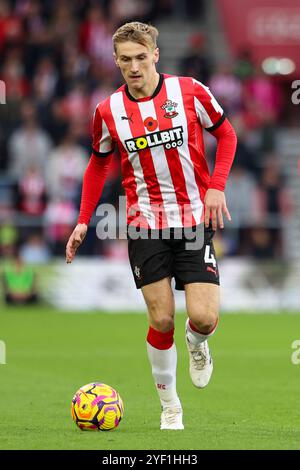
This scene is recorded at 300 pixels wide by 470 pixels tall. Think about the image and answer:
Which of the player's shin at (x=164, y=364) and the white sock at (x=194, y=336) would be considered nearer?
the player's shin at (x=164, y=364)

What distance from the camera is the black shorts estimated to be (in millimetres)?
7469

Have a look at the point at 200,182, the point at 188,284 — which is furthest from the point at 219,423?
the point at 200,182

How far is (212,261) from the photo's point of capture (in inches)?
297

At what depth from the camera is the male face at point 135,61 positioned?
7379 mm

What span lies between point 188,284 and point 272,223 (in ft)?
38.2

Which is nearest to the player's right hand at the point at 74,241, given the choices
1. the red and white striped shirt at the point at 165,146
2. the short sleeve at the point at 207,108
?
the red and white striped shirt at the point at 165,146

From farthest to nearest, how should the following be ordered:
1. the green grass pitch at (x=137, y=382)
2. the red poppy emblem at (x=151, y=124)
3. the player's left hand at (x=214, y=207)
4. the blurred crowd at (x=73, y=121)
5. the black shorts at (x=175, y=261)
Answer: the blurred crowd at (x=73, y=121)
the red poppy emblem at (x=151, y=124)
the black shorts at (x=175, y=261)
the player's left hand at (x=214, y=207)
the green grass pitch at (x=137, y=382)

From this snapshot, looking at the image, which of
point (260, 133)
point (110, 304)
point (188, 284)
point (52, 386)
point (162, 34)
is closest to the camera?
point (188, 284)

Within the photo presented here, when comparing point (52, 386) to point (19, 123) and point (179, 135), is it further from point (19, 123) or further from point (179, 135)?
point (19, 123)

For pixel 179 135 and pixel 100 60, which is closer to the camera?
pixel 179 135

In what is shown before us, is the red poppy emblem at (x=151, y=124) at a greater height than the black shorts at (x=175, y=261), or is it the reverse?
the red poppy emblem at (x=151, y=124)

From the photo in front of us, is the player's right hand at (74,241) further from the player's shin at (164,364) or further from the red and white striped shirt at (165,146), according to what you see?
the player's shin at (164,364)

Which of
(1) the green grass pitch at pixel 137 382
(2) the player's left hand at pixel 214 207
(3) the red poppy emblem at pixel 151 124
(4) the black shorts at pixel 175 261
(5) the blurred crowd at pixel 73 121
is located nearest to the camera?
(1) the green grass pitch at pixel 137 382

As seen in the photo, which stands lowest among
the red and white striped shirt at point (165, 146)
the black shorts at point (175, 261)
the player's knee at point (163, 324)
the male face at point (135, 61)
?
the player's knee at point (163, 324)
